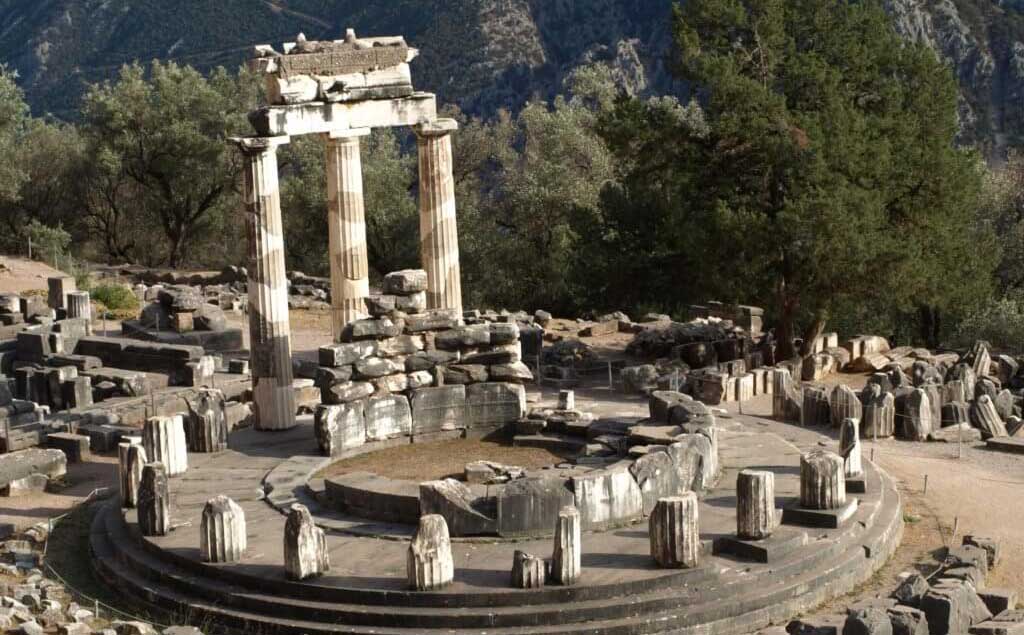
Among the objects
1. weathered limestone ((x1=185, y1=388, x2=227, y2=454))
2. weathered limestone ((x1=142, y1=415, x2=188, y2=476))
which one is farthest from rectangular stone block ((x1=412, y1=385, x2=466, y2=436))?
weathered limestone ((x1=142, y1=415, x2=188, y2=476))

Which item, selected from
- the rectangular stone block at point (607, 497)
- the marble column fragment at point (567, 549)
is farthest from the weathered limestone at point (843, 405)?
the marble column fragment at point (567, 549)

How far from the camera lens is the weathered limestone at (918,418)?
85.6ft

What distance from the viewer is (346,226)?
86.8 feet

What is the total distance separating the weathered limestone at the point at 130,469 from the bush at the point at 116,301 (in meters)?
20.0

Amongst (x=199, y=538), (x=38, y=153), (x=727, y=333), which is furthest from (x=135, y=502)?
(x=38, y=153)

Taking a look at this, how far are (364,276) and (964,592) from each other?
1343cm

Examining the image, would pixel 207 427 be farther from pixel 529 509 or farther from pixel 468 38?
pixel 468 38

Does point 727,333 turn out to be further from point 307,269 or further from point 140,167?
point 140,167

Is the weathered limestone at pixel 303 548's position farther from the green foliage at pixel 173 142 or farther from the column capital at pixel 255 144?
the green foliage at pixel 173 142

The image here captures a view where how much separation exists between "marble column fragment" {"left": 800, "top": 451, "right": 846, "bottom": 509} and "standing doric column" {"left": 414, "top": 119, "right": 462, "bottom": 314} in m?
8.92

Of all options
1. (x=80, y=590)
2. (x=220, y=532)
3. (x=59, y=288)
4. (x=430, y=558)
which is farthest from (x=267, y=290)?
(x=59, y=288)

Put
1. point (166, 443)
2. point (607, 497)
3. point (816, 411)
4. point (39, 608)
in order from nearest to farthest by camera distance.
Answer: point (39, 608)
point (607, 497)
point (166, 443)
point (816, 411)

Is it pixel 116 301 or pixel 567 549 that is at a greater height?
pixel 116 301

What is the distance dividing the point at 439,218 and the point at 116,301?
16830 millimetres
